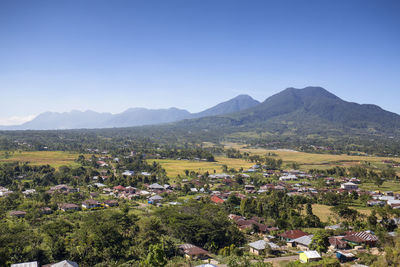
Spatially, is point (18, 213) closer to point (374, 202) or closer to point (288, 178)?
point (374, 202)

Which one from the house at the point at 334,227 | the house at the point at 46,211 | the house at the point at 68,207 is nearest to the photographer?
the house at the point at 334,227

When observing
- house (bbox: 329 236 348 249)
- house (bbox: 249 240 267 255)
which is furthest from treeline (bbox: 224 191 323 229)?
house (bbox: 249 240 267 255)

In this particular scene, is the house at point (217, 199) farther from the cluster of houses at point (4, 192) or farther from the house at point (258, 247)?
the cluster of houses at point (4, 192)

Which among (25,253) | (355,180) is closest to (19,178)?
(25,253)

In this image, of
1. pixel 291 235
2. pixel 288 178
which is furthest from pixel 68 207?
pixel 288 178

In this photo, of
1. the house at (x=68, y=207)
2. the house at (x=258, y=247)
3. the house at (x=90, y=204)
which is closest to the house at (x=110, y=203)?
the house at (x=90, y=204)

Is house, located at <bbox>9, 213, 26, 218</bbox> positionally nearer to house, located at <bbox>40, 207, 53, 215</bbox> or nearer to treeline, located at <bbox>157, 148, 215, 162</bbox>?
house, located at <bbox>40, 207, 53, 215</bbox>
